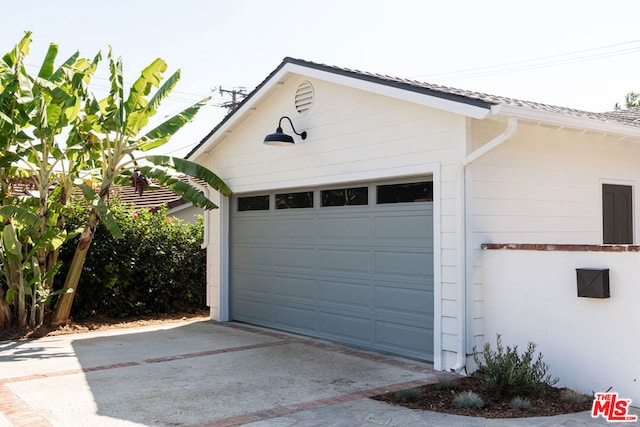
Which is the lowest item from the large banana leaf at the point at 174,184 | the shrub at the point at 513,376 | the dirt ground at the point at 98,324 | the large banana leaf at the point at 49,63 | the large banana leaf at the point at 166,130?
the dirt ground at the point at 98,324

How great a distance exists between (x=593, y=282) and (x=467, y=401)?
1.73 meters

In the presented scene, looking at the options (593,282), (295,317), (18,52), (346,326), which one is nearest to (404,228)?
(346,326)

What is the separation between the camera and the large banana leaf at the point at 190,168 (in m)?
10.1

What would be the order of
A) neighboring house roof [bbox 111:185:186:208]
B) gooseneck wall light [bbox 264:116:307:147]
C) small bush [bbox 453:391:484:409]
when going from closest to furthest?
small bush [bbox 453:391:484:409], gooseneck wall light [bbox 264:116:307:147], neighboring house roof [bbox 111:185:186:208]

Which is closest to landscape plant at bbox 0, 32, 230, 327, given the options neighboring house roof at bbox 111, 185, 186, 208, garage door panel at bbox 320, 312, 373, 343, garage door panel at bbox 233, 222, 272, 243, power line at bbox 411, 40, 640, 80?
garage door panel at bbox 233, 222, 272, 243

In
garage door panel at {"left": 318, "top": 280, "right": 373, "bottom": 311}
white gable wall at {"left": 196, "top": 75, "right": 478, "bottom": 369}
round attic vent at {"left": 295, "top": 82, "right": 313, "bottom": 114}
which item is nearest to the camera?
white gable wall at {"left": 196, "top": 75, "right": 478, "bottom": 369}

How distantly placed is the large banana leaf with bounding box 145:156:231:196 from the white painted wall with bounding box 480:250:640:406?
5.13m

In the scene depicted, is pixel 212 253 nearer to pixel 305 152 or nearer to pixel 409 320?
pixel 305 152

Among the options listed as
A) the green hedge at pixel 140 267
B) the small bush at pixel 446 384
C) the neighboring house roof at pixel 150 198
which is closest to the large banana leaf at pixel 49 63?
the green hedge at pixel 140 267

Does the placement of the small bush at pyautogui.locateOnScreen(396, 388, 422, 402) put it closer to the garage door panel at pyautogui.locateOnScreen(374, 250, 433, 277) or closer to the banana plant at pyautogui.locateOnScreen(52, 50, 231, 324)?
the garage door panel at pyautogui.locateOnScreen(374, 250, 433, 277)

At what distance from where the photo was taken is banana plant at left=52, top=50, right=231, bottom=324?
967 cm

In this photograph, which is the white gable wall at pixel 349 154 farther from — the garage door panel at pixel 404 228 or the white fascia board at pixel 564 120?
the white fascia board at pixel 564 120

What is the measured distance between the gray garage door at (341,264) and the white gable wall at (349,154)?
0.86 ft

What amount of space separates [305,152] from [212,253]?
3276 mm
